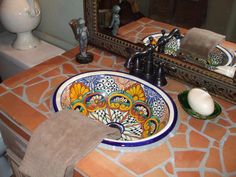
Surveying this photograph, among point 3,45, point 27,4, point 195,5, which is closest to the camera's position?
point 195,5

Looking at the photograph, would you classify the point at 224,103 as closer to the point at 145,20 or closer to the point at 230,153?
the point at 230,153

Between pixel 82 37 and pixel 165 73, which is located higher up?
pixel 82 37

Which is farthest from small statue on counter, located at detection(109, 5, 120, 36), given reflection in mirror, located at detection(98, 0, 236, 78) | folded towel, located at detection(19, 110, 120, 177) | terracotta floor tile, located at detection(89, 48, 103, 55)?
folded towel, located at detection(19, 110, 120, 177)

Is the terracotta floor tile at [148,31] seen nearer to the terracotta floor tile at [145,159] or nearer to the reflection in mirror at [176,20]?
the reflection in mirror at [176,20]

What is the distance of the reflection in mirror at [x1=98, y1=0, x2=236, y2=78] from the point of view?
2.82 feet

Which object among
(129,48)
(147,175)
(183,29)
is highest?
(183,29)

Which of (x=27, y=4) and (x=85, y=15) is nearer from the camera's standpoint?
(x=85, y=15)

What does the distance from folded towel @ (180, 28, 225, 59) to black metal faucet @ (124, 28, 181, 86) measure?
1.6 inches

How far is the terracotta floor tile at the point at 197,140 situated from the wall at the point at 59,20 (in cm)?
79

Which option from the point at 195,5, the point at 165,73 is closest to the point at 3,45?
the point at 165,73

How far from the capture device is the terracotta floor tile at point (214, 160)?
71cm

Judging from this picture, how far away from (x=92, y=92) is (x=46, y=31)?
70 cm

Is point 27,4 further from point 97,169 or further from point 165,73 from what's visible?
point 97,169

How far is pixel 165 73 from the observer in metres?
1.03
